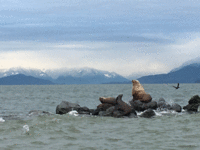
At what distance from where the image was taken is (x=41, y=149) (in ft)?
43.1

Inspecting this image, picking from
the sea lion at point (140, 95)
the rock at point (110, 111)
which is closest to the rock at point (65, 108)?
the rock at point (110, 111)

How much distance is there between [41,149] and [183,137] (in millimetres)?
8225

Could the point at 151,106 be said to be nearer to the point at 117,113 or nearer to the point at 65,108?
the point at 117,113

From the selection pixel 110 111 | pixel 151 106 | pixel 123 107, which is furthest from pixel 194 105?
pixel 110 111

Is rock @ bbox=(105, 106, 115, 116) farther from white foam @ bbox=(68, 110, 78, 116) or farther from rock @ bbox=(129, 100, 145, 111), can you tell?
rock @ bbox=(129, 100, 145, 111)

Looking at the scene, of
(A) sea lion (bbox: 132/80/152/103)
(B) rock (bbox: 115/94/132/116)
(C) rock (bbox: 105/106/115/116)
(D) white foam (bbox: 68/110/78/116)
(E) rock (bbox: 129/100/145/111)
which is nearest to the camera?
(B) rock (bbox: 115/94/132/116)

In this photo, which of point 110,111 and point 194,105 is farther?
point 194,105

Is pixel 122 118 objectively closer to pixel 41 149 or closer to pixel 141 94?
pixel 141 94

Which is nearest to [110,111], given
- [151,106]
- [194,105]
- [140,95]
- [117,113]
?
[117,113]

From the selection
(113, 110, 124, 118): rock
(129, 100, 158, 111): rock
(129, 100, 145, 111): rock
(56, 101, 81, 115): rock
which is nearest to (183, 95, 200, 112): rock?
(129, 100, 158, 111): rock

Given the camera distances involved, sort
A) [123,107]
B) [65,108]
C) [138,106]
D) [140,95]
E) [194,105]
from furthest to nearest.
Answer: [140,95] < [194,105] < [138,106] < [65,108] < [123,107]

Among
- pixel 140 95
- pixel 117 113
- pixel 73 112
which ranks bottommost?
pixel 73 112

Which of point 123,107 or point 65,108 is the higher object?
point 123,107

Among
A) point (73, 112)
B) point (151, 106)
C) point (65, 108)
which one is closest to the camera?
point (73, 112)
